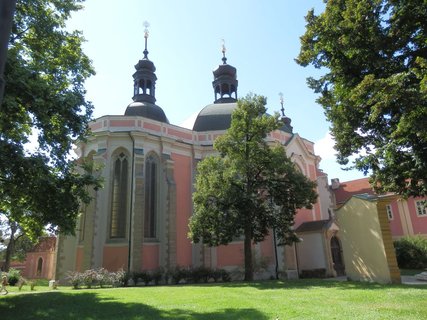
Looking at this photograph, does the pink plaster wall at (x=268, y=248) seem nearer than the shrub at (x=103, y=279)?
No

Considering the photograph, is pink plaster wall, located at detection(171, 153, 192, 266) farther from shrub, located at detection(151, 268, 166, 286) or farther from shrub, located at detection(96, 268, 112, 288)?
shrub, located at detection(96, 268, 112, 288)

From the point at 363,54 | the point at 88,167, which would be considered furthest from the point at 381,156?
A: the point at 88,167

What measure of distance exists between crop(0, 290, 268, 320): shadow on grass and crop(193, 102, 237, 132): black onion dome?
2066 cm

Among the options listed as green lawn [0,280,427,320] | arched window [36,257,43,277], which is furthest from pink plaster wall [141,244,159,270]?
arched window [36,257,43,277]

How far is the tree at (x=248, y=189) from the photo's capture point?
2002 centimetres

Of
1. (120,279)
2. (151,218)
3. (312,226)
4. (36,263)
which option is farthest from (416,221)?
(36,263)

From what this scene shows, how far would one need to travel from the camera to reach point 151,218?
2577 cm

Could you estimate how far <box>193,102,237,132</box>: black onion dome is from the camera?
3081 cm

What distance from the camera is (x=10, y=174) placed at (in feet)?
38.5

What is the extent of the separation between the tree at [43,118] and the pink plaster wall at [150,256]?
10.5 metres

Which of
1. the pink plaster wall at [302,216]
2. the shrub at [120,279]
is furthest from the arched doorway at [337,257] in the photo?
the shrub at [120,279]

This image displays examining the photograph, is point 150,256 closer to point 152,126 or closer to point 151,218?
point 151,218

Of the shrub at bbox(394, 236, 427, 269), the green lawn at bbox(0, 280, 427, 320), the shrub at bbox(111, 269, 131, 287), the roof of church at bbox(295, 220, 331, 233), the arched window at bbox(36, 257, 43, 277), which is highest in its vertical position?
the roof of church at bbox(295, 220, 331, 233)

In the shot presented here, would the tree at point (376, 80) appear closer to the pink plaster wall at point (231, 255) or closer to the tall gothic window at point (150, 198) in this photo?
the pink plaster wall at point (231, 255)
